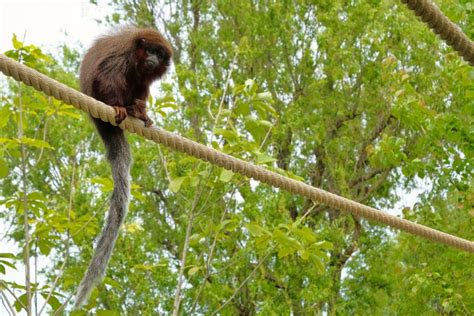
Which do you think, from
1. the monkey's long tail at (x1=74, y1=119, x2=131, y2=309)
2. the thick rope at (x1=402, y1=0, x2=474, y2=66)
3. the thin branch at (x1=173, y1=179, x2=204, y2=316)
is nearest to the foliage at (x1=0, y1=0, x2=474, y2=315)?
the thin branch at (x1=173, y1=179, x2=204, y2=316)

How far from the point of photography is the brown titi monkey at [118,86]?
10.9 feet

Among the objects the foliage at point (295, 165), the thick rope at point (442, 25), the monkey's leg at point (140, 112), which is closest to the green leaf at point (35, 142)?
the monkey's leg at point (140, 112)

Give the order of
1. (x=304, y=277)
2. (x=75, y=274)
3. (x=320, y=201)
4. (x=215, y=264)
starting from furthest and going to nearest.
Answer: (x=304, y=277), (x=215, y=264), (x=75, y=274), (x=320, y=201)

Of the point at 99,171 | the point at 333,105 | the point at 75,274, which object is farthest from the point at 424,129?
the point at 99,171

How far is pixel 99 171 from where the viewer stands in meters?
11.2

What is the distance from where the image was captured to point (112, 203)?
368 cm

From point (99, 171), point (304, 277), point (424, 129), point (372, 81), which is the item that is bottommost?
point (424, 129)

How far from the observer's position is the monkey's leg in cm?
321

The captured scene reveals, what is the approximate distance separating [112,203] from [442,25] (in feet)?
6.42

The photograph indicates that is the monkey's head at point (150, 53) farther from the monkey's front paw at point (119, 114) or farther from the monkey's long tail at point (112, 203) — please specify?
the monkey's front paw at point (119, 114)

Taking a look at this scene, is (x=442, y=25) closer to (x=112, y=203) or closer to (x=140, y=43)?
(x=140, y=43)

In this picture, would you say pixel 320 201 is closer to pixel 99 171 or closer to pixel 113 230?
pixel 113 230

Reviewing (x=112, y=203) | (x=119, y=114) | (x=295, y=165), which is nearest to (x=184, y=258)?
(x=112, y=203)

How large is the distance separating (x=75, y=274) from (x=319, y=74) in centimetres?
800
